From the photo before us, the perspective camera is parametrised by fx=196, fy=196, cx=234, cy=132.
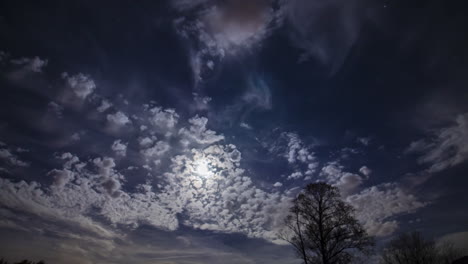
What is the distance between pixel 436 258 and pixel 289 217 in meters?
36.7

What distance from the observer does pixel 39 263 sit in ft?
84.8

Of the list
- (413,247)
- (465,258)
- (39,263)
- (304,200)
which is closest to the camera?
(304,200)

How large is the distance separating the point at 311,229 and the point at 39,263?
34950 millimetres

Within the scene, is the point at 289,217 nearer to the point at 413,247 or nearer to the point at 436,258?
the point at 413,247

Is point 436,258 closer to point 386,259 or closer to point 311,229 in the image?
point 386,259

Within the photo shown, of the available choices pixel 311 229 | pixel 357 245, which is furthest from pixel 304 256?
pixel 357 245

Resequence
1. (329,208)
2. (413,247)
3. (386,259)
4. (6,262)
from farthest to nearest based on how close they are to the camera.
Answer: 1. (386,259)
2. (413,247)
3. (6,262)
4. (329,208)

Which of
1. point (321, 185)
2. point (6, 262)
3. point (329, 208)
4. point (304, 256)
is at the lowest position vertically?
point (6, 262)

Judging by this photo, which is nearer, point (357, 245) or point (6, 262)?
point (357, 245)

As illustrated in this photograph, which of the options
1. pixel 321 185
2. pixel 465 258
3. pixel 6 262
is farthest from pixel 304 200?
pixel 6 262

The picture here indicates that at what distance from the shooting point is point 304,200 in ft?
70.7

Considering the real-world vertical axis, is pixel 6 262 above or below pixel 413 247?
below

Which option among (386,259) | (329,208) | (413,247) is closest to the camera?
(329,208)

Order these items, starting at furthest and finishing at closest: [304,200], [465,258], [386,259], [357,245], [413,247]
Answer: [386,259]
[413,247]
[465,258]
[304,200]
[357,245]
